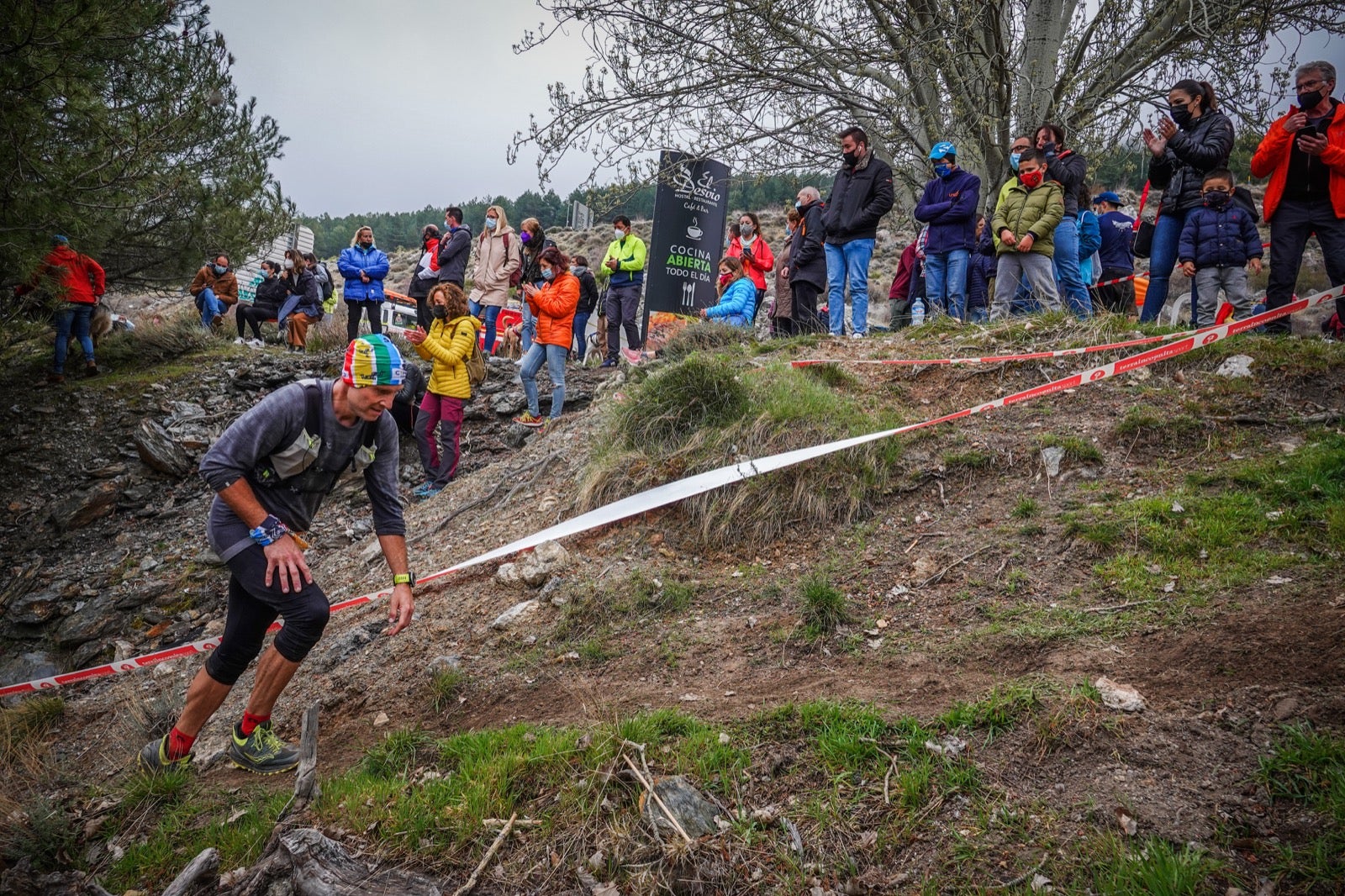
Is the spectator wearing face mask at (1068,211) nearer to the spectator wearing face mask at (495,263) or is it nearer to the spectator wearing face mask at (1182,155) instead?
the spectator wearing face mask at (1182,155)

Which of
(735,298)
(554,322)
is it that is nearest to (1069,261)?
(735,298)

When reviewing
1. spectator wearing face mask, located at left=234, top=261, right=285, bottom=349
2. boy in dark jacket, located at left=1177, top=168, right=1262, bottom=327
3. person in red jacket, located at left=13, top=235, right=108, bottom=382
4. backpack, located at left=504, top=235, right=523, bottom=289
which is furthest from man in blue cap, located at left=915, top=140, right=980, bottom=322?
spectator wearing face mask, located at left=234, top=261, right=285, bottom=349

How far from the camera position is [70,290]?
Result: 416 inches

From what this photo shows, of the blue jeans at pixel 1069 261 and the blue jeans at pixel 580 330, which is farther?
the blue jeans at pixel 580 330

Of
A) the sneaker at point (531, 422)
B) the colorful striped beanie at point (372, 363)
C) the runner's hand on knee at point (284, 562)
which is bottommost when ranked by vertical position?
the sneaker at point (531, 422)

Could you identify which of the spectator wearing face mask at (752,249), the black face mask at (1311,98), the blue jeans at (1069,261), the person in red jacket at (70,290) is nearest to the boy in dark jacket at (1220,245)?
the black face mask at (1311,98)

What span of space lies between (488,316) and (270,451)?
8.39 metres

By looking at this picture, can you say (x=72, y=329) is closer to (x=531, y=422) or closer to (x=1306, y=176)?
(x=531, y=422)

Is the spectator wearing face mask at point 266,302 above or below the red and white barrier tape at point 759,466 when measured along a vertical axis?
above

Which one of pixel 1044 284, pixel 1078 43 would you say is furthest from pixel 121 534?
pixel 1078 43

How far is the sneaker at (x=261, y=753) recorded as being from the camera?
3850 millimetres

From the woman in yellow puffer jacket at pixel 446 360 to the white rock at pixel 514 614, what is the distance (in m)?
3.68

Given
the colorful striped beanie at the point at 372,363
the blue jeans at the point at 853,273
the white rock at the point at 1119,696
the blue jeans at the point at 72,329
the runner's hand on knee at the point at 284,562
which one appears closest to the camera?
the white rock at the point at 1119,696

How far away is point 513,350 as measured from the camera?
14.8m
